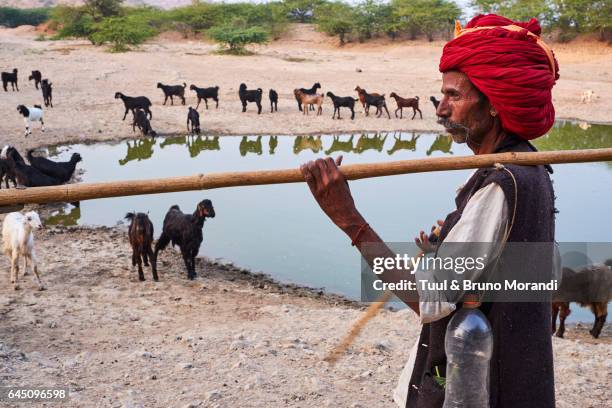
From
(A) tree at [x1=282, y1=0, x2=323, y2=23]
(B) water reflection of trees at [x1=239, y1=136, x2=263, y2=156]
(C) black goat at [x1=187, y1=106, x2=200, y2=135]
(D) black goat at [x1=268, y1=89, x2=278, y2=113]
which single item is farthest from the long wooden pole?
(A) tree at [x1=282, y1=0, x2=323, y2=23]

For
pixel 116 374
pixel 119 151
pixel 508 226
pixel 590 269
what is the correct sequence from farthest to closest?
pixel 119 151, pixel 590 269, pixel 116 374, pixel 508 226

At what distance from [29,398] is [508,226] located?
11.7ft

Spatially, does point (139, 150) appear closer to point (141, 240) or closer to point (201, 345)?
point (141, 240)

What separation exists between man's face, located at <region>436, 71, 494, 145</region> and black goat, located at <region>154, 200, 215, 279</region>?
5607mm

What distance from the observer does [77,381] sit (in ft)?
14.0

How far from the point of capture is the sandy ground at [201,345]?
4199 mm

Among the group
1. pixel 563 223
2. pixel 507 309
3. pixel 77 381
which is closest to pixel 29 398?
pixel 77 381

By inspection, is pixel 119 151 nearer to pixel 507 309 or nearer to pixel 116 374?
pixel 116 374

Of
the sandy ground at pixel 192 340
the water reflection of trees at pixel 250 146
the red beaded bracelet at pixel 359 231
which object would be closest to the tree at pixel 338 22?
the water reflection of trees at pixel 250 146

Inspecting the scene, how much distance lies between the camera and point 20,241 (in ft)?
21.3

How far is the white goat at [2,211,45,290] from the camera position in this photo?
6.46m

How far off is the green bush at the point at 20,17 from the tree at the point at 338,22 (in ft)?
94.9

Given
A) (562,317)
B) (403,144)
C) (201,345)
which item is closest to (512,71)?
(201,345)

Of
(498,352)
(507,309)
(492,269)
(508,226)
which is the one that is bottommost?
(498,352)
